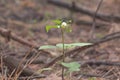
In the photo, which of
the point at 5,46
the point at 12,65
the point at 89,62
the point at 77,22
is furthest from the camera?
the point at 77,22

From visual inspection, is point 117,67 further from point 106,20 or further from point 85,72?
point 106,20

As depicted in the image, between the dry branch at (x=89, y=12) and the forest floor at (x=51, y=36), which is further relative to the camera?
the dry branch at (x=89, y=12)

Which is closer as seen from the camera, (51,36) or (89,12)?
(51,36)

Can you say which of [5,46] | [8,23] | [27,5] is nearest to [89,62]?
[5,46]

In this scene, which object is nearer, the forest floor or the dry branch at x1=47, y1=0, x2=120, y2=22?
the forest floor

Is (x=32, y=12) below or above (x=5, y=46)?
above

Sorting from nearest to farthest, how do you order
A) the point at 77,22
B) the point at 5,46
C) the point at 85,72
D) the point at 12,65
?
1. the point at 12,65
2. the point at 85,72
3. the point at 5,46
4. the point at 77,22

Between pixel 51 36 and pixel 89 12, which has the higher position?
pixel 89 12

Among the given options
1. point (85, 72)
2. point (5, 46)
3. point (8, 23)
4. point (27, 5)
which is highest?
point (27, 5)
